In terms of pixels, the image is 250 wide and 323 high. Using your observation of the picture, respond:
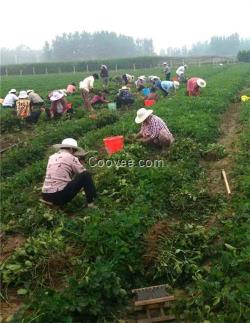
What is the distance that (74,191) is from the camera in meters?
7.71

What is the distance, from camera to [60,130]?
14.4 meters

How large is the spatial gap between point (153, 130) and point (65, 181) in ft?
13.6

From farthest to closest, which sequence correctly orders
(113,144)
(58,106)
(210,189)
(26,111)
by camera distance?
(58,106) < (26,111) < (113,144) < (210,189)

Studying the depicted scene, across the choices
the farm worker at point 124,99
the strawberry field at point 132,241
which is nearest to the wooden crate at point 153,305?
the strawberry field at point 132,241

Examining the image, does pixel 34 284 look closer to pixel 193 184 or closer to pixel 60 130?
pixel 193 184

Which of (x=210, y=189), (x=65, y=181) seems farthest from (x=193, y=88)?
(x=65, y=181)

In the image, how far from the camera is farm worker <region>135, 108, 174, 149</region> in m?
11.3

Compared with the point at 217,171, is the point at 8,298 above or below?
below

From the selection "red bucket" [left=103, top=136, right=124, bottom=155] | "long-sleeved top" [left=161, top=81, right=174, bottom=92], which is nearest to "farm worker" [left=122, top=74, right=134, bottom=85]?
"long-sleeved top" [left=161, top=81, right=174, bottom=92]

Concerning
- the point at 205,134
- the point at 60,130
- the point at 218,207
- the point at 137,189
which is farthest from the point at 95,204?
the point at 60,130

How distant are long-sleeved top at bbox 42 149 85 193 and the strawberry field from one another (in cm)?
42

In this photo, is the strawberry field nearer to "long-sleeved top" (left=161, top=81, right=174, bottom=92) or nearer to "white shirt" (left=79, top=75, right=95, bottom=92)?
"white shirt" (left=79, top=75, right=95, bottom=92)

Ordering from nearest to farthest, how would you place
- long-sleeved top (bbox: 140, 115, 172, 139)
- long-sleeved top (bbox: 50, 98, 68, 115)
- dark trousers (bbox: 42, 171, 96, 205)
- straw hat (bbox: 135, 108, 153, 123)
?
dark trousers (bbox: 42, 171, 96, 205) < straw hat (bbox: 135, 108, 153, 123) < long-sleeved top (bbox: 140, 115, 172, 139) < long-sleeved top (bbox: 50, 98, 68, 115)

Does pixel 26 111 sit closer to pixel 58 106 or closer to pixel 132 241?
pixel 58 106
